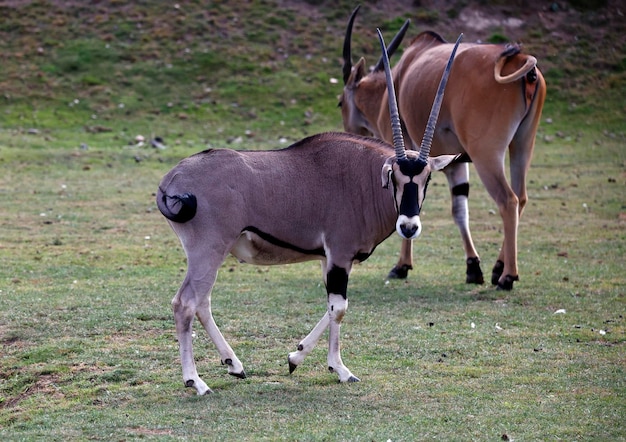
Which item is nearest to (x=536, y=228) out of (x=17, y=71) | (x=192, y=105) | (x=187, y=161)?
(x=187, y=161)

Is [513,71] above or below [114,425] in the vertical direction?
above

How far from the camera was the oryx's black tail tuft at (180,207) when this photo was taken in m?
6.96

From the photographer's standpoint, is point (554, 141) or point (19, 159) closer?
point (19, 159)

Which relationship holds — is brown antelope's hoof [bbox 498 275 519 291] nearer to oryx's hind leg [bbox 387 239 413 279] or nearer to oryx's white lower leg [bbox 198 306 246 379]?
oryx's hind leg [bbox 387 239 413 279]

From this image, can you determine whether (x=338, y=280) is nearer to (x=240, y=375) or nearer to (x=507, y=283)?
(x=240, y=375)

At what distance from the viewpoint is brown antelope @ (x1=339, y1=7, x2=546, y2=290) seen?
10664mm

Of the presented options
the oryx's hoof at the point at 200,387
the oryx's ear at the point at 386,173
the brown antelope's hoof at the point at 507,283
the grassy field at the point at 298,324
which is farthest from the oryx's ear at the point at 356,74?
the oryx's hoof at the point at 200,387

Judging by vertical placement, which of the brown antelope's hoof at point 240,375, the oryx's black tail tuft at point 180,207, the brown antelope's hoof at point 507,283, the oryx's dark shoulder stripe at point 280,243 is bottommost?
the brown antelope's hoof at point 507,283

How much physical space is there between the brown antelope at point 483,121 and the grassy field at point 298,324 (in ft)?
2.16

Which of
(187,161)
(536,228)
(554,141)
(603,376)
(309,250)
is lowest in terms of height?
(554,141)

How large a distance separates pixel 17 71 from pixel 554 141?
573 inches

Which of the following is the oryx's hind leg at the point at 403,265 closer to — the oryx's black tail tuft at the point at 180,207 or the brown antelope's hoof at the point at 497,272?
the brown antelope's hoof at the point at 497,272

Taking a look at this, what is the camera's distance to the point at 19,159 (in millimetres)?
20172

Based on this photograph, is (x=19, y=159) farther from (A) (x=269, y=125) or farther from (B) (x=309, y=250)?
(B) (x=309, y=250)
